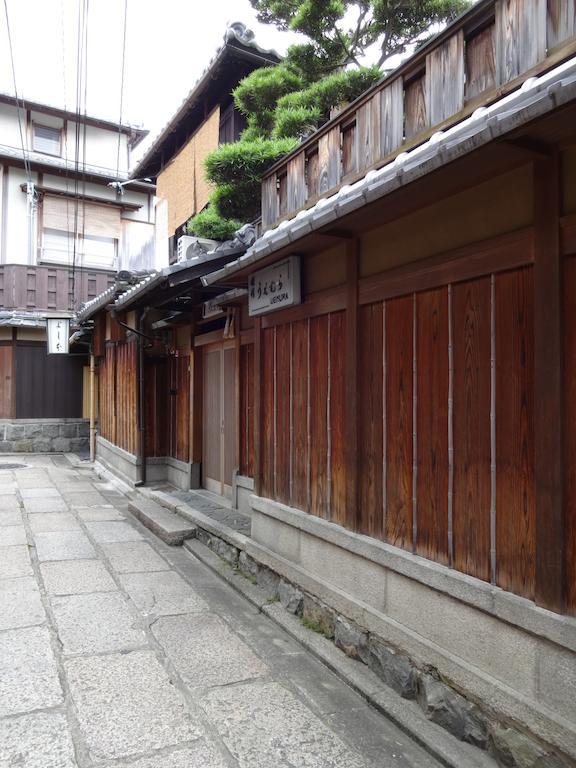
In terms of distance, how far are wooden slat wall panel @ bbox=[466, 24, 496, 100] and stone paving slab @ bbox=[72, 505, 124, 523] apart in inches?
370

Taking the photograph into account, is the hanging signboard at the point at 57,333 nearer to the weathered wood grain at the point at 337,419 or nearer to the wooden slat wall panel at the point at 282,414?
the wooden slat wall panel at the point at 282,414

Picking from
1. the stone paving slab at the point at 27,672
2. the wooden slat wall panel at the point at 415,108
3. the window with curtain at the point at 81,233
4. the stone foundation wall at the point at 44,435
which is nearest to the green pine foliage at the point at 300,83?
the wooden slat wall panel at the point at 415,108

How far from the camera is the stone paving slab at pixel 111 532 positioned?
9211mm

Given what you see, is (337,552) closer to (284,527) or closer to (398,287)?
(284,527)

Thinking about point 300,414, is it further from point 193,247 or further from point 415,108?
Answer: point 193,247

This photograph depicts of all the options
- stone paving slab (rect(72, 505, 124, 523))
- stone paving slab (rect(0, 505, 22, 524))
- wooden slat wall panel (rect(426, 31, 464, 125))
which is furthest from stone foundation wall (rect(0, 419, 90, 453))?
wooden slat wall panel (rect(426, 31, 464, 125))

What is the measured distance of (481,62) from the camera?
13.8 feet

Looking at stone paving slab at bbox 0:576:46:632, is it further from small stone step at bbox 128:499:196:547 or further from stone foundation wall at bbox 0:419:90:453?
stone foundation wall at bbox 0:419:90:453

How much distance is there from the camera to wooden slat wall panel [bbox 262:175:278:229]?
704 centimetres

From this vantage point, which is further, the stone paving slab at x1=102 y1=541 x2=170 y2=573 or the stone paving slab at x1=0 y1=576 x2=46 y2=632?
the stone paving slab at x1=102 y1=541 x2=170 y2=573

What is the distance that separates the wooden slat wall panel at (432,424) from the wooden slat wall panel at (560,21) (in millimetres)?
1758

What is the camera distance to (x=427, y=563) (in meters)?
4.23

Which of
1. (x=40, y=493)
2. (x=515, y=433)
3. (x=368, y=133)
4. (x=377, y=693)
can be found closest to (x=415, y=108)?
(x=368, y=133)

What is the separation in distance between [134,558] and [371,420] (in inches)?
195
